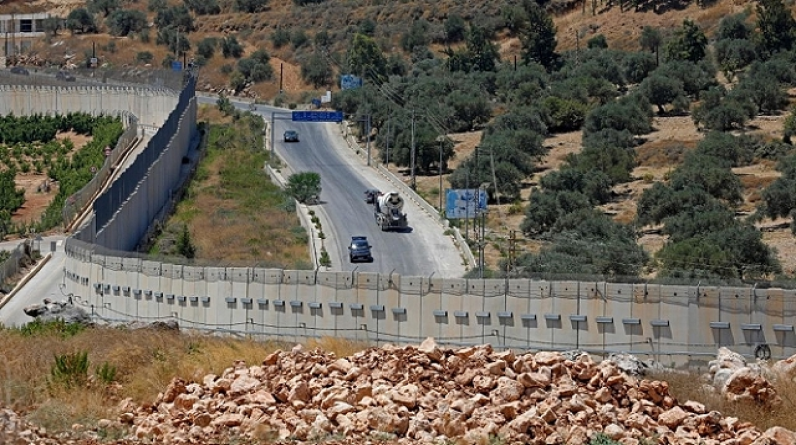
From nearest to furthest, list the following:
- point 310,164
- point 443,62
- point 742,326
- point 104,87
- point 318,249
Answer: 1. point 742,326
2. point 318,249
3. point 310,164
4. point 104,87
5. point 443,62

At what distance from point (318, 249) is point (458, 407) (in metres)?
42.8

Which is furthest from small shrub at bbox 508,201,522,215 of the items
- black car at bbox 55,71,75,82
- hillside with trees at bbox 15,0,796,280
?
black car at bbox 55,71,75,82

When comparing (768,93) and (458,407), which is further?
(768,93)

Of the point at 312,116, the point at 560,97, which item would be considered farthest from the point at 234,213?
the point at 560,97

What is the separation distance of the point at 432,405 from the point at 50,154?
→ 243 feet

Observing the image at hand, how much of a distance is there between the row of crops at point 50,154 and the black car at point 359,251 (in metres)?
11.3

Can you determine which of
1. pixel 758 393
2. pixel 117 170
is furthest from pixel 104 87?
pixel 758 393

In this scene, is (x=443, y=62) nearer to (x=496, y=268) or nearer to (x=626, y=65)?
(x=626, y=65)

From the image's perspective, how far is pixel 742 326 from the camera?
3244 centimetres

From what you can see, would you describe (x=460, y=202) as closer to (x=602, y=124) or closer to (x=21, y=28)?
(x=602, y=124)

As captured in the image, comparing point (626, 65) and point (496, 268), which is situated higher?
point (626, 65)

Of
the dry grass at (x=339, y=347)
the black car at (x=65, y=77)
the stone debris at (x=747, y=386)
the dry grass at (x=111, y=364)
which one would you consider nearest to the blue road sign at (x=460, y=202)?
the dry grass at (x=111, y=364)

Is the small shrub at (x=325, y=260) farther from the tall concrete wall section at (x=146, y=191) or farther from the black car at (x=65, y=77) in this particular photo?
the black car at (x=65, y=77)

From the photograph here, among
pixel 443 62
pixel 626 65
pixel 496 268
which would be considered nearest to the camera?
pixel 496 268
